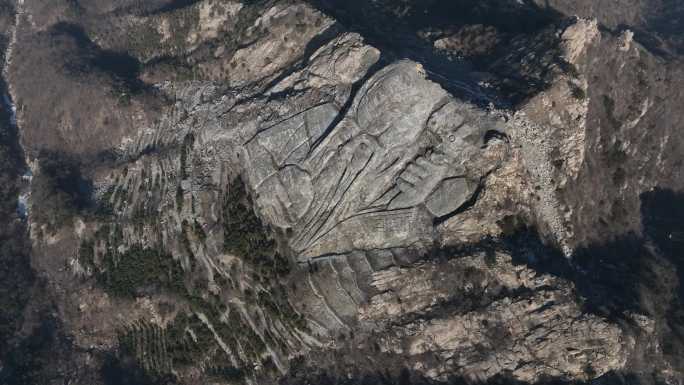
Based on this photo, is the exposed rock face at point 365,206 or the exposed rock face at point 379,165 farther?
the exposed rock face at point 379,165

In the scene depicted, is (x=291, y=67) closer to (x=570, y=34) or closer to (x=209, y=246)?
(x=209, y=246)

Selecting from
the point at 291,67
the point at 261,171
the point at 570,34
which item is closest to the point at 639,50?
the point at 570,34

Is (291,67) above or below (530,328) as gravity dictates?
above

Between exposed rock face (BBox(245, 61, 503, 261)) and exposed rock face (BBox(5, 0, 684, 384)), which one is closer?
exposed rock face (BBox(5, 0, 684, 384))

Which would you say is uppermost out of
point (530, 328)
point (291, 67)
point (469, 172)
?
point (291, 67)

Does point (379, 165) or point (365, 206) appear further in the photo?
point (365, 206)

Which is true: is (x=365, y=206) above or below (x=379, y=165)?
below

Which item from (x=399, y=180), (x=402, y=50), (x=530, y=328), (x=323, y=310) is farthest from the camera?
(x=402, y=50)

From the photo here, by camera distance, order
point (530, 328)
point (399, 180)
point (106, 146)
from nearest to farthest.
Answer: point (530, 328)
point (399, 180)
point (106, 146)
